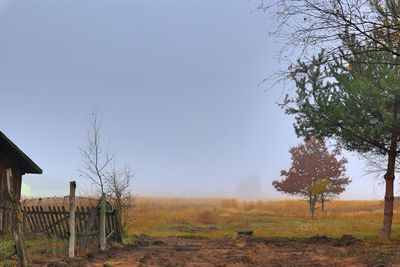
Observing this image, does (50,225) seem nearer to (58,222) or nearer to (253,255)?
(58,222)

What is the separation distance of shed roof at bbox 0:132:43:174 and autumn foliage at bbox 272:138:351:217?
3664 centimetres

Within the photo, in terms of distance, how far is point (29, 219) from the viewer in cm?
1873

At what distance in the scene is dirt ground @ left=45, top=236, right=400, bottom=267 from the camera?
13656 millimetres

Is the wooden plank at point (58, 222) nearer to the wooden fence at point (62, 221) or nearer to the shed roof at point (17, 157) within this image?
the wooden fence at point (62, 221)

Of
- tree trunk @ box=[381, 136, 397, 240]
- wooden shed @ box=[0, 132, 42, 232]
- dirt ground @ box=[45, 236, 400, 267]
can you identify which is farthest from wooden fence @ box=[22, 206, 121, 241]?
tree trunk @ box=[381, 136, 397, 240]

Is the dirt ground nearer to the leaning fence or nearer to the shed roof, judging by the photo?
the leaning fence

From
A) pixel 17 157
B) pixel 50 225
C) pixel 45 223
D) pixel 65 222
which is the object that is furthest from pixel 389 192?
pixel 17 157

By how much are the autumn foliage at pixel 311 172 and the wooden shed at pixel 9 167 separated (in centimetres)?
3685

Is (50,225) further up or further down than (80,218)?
further down

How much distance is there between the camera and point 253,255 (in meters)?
15.8

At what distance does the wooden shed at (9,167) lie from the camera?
17906mm

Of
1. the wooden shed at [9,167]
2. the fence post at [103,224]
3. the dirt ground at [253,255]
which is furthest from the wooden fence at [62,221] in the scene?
the dirt ground at [253,255]

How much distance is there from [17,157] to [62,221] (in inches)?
137

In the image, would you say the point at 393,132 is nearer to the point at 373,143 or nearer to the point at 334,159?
the point at 373,143
